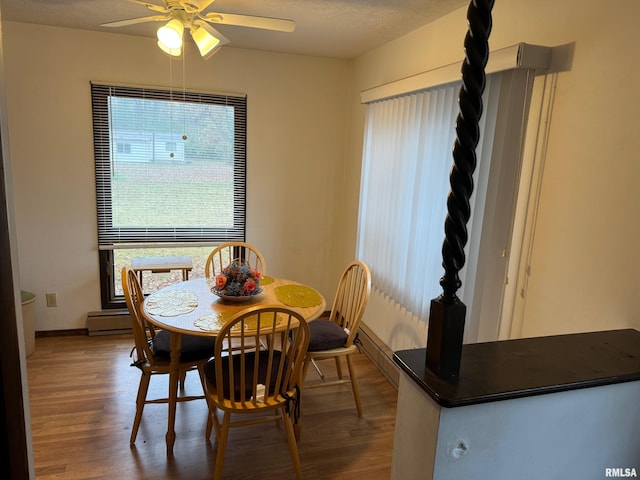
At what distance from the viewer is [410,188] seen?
274 centimetres

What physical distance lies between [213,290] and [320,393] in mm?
1036


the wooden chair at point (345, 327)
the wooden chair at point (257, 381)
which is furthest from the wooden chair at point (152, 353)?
the wooden chair at point (345, 327)

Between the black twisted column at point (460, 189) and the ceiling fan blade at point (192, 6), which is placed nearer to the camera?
the black twisted column at point (460, 189)

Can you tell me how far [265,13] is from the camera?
2578 millimetres

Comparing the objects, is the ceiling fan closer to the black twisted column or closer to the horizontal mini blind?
the horizontal mini blind

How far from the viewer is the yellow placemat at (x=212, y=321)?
2025 millimetres

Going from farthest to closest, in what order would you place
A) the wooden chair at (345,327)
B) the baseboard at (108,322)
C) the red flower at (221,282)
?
1. the baseboard at (108,322)
2. the wooden chair at (345,327)
3. the red flower at (221,282)

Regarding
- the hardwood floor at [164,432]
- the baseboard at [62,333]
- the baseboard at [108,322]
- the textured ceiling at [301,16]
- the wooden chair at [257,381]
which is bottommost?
the hardwood floor at [164,432]

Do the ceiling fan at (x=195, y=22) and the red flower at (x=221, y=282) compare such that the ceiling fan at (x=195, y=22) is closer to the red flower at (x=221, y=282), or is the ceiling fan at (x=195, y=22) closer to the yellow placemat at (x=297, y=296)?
the red flower at (x=221, y=282)

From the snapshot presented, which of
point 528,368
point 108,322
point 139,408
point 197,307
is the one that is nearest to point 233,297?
point 197,307

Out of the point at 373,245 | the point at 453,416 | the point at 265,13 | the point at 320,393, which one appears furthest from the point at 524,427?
the point at 265,13

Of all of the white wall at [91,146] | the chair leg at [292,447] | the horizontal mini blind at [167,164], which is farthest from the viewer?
the horizontal mini blind at [167,164]

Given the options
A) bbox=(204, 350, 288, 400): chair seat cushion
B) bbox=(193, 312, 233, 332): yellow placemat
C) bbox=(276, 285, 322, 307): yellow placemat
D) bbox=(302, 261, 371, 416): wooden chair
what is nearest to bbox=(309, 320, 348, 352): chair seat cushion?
bbox=(302, 261, 371, 416): wooden chair

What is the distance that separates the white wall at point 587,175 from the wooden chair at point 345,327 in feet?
3.06
